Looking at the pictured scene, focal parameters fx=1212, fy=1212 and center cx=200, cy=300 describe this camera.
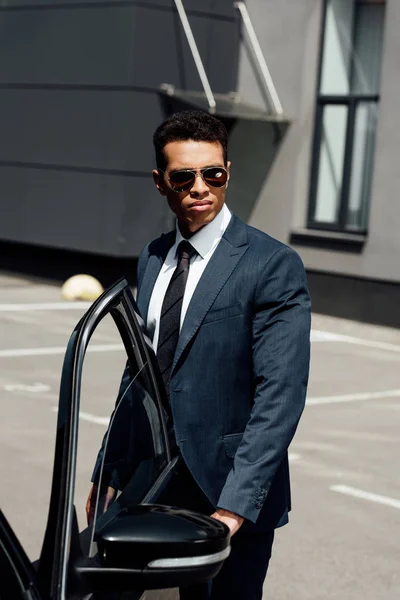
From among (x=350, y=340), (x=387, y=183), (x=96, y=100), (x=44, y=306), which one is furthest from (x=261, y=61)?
(x=350, y=340)

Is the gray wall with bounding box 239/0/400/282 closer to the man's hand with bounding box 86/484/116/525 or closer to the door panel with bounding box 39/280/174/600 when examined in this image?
the door panel with bounding box 39/280/174/600

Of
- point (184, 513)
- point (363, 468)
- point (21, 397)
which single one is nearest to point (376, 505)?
point (363, 468)

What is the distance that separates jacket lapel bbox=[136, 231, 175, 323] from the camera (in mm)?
3238

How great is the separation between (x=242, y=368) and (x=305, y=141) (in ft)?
43.5

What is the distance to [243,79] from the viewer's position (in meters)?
17.0

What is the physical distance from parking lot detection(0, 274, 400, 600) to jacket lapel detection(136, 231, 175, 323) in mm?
117

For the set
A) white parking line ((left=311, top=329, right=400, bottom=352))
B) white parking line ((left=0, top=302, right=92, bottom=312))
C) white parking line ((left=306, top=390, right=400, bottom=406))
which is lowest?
white parking line ((left=0, top=302, right=92, bottom=312))

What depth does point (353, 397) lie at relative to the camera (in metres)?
10.2

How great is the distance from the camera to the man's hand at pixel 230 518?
9.62 ft

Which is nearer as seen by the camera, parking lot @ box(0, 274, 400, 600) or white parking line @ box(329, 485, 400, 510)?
parking lot @ box(0, 274, 400, 600)

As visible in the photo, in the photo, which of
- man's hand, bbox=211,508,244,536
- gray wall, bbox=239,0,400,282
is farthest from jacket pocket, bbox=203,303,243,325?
gray wall, bbox=239,0,400,282

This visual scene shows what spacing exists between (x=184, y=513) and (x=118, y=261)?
15.1m

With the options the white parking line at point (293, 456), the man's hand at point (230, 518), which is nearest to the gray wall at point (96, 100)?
the white parking line at point (293, 456)

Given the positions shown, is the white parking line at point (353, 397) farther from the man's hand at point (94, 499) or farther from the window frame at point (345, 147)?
the man's hand at point (94, 499)
